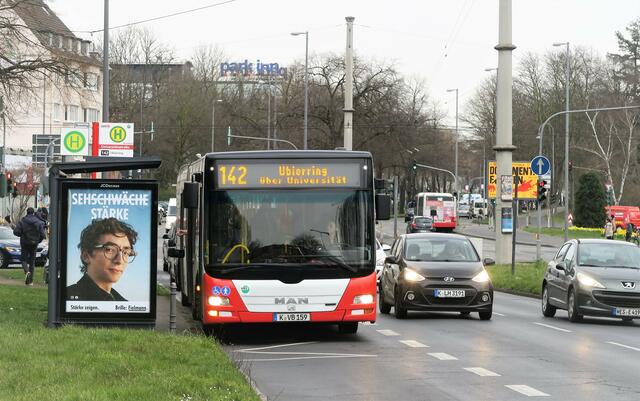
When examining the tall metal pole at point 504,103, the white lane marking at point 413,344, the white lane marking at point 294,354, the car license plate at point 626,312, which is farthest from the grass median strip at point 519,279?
the white lane marking at point 294,354

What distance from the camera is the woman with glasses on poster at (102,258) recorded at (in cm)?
1677

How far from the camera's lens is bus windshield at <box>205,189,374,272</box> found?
1717cm

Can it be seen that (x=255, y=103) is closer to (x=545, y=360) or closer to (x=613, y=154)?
(x=613, y=154)

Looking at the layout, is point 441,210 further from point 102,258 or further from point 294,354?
point 294,354

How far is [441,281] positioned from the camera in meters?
21.5

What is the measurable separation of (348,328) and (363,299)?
5.84 ft

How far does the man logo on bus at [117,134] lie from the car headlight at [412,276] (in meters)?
9.93

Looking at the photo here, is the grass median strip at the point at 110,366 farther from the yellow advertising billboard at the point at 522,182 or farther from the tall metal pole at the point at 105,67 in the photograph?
the yellow advertising billboard at the point at 522,182

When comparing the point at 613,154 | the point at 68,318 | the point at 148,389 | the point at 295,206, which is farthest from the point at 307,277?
the point at 613,154

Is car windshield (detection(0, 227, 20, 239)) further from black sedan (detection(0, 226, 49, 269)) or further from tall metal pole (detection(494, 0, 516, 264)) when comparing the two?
tall metal pole (detection(494, 0, 516, 264))

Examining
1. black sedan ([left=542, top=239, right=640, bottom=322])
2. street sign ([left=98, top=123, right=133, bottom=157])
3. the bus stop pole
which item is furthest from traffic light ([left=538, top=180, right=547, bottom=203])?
the bus stop pole

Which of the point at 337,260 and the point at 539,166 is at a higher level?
the point at 539,166

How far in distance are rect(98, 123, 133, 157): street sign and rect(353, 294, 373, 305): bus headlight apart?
12803mm

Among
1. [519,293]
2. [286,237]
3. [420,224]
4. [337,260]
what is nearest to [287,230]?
[286,237]
